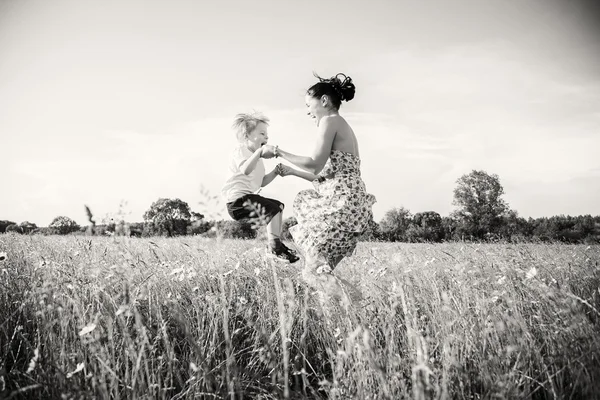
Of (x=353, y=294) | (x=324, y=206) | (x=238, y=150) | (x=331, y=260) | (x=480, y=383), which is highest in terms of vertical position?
(x=238, y=150)

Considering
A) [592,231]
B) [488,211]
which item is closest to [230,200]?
[592,231]

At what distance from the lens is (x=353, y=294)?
2922mm

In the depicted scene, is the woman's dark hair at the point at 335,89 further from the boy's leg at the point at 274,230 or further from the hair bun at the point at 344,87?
the boy's leg at the point at 274,230

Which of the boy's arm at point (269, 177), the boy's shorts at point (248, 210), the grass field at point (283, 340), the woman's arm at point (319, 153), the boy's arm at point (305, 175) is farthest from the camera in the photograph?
the boy's shorts at point (248, 210)

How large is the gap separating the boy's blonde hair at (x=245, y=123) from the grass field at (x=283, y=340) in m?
1.85

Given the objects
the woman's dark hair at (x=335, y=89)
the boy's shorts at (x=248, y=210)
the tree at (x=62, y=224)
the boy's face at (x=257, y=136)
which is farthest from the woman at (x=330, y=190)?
the tree at (x=62, y=224)

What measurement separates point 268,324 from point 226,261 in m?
2.25

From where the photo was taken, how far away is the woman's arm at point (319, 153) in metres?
3.28

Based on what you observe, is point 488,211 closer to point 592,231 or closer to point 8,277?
point 592,231

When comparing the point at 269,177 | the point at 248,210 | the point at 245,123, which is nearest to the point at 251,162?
the point at 269,177

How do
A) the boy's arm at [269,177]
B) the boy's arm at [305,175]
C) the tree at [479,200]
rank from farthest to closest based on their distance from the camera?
the tree at [479,200] → the boy's arm at [269,177] → the boy's arm at [305,175]

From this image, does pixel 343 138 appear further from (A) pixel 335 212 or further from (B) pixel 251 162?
(B) pixel 251 162

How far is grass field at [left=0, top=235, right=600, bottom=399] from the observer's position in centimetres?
182

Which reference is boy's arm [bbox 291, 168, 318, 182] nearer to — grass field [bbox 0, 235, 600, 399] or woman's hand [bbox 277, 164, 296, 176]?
woman's hand [bbox 277, 164, 296, 176]
